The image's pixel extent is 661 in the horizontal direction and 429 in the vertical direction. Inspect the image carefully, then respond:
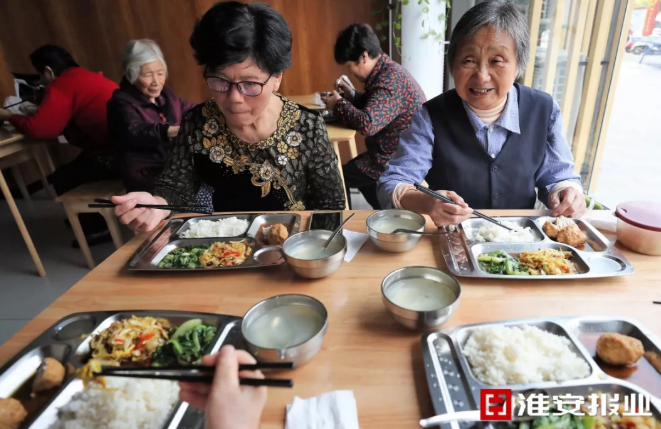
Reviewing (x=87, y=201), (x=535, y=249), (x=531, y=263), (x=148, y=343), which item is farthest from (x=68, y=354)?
(x=87, y=201)

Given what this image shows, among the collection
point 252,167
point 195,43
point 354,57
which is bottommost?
point 252,167

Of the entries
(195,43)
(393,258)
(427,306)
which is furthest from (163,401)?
(195,43)

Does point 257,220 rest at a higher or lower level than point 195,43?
lower

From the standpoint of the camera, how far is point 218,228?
1.72 m

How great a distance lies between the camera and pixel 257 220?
178 centimetres

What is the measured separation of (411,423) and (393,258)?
68 cm

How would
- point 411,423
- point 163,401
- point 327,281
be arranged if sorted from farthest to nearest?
point 327,281, point 163,401, point 411,423

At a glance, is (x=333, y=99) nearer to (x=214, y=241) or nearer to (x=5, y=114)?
(x=214, y=241)

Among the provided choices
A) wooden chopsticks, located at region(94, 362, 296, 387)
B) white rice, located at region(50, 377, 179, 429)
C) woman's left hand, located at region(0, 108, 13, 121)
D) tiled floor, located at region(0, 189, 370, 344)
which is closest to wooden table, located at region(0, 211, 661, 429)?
wooden chopsticks, located at region(94, 362, 296, 387)

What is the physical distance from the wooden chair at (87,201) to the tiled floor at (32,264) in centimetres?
30

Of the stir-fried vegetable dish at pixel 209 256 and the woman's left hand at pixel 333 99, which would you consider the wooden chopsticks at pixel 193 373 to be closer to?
the stir-fried vegetable dish at pixel 209 256

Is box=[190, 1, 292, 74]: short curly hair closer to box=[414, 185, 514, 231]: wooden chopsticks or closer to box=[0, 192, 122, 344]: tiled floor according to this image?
box=[414, 185, 514, 231]: wooden chopsticks

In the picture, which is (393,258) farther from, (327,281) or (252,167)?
(252,167)

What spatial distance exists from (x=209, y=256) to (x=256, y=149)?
72 cm
